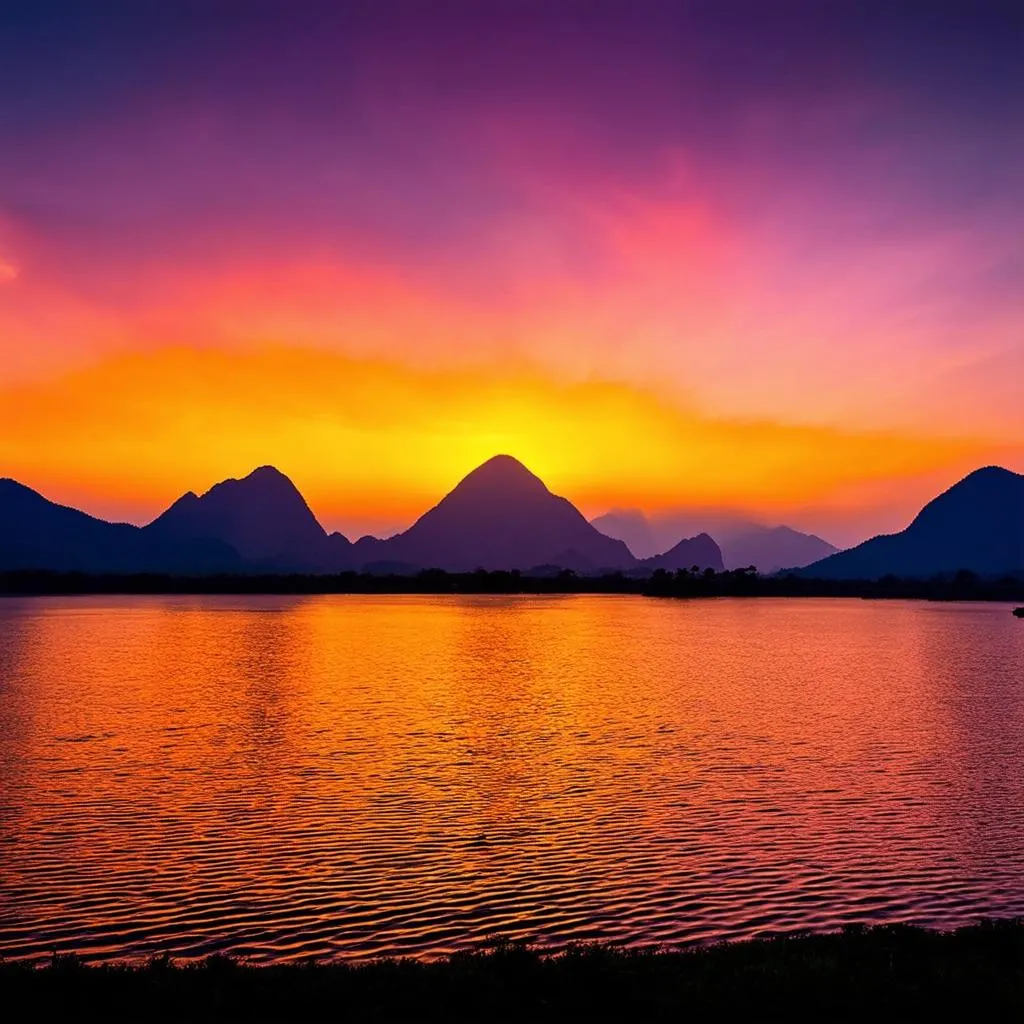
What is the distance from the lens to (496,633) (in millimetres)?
199125

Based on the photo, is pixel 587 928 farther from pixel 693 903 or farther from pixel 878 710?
pixel 878 710

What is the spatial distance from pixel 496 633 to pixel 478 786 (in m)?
152

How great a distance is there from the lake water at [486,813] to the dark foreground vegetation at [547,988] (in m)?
4.93

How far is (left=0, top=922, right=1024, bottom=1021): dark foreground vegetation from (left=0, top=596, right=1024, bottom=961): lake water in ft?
16.2

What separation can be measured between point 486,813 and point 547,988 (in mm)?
22181

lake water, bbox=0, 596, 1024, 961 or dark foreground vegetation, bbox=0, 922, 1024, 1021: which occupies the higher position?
dark foreground vegetation, bbox=0, 922, 1024, 1021

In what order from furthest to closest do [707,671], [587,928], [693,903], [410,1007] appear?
[707,671], [693,903], [587,928], [410,1007]

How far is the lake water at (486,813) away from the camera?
91.7 feet

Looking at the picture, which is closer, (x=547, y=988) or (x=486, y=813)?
(x=547, y=988)

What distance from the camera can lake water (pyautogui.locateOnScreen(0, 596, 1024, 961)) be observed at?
91.7 feet

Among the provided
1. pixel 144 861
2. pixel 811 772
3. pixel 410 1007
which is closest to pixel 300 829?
pixel 144 861

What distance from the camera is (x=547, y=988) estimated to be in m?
19.4

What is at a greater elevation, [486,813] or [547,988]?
[547,988]

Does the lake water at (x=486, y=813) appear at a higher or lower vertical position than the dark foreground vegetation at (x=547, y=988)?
lower
